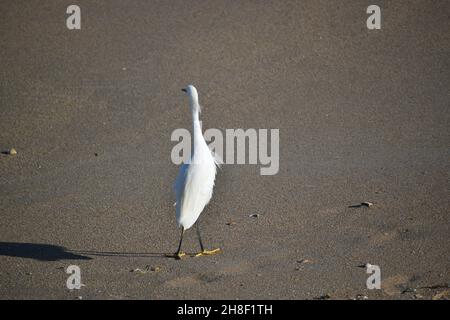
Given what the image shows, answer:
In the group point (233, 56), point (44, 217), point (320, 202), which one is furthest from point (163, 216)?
point (233, 56)

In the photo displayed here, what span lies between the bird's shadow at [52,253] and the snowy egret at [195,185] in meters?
0.52

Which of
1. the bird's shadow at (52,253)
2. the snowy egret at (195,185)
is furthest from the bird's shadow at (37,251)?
the snowy egret at (195,185)

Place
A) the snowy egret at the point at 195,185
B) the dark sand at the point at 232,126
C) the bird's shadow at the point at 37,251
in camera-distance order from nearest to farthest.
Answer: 1. the dark sand at the point at 232,126
2. the snowy egret at the point at 195,185
3. the bird's shadow at the point at 37,251

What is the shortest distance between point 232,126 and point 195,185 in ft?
12.3

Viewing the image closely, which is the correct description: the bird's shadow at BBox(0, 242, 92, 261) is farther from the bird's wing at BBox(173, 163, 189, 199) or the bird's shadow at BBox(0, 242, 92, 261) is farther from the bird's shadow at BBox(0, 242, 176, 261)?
the bird's wing at BBox(173, 163, 189, 199)

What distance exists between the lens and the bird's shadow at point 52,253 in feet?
25.3

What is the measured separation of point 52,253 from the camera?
782 centimetres

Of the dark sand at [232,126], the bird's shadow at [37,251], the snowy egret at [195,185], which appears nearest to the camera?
the dark sand at [232,126]

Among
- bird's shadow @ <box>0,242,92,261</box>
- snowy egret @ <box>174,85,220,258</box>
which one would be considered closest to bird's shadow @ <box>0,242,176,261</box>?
bird's shadow @ <box>0,242,92,261</box>

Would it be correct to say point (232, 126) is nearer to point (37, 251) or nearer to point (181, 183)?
point (181, 183)

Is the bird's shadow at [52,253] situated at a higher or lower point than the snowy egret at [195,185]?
lower

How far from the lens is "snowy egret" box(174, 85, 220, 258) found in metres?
7.60

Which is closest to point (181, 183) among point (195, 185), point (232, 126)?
point (195, 185)

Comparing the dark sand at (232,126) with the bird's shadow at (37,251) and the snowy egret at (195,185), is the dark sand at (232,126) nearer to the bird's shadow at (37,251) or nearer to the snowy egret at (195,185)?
the bird's shadow at (37,251)
